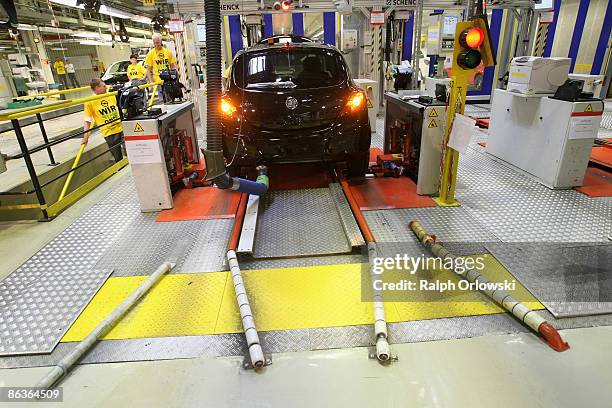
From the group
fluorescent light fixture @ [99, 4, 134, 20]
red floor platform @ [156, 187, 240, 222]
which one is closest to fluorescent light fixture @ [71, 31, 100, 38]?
fluorescent light fixture @ [99, 4, 134, 20]

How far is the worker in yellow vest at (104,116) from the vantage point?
5430 millimetres

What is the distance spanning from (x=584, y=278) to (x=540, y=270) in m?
0.29

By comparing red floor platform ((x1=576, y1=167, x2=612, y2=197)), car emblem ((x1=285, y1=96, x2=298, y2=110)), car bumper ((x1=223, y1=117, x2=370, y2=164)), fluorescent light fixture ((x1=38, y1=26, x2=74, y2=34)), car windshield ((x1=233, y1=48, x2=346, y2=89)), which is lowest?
red floor platform ((x1=576, y1=167, x2=612, y2=197))

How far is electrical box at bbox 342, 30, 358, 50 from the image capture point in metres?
9.07

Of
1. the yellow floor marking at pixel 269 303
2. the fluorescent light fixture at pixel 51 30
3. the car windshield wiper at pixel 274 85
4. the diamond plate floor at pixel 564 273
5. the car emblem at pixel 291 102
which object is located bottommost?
the yellow floor marking at pixel 269 303

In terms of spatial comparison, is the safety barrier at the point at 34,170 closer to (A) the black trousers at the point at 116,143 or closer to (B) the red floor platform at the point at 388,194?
(A) the black trousers at the point at 116,143

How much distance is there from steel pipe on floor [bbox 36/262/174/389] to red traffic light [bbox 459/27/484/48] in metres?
3.30

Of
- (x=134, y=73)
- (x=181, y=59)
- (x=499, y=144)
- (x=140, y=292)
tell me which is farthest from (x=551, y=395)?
(x=134, y=73)

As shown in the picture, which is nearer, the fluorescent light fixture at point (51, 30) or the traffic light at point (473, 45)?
the traffic light at point (473, 45)

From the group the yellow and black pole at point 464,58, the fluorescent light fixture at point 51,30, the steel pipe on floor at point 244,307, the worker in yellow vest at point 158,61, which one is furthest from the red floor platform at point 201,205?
the fluorescent light fixture at point 51,30

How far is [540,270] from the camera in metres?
2.93

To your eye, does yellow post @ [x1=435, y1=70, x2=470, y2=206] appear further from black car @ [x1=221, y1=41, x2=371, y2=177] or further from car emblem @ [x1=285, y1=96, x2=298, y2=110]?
car emblem @ [x1=285, y1=96, x2=298, y2=110]

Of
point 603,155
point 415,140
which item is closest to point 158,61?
point 415,140

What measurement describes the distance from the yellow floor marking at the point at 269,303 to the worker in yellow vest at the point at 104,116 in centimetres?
341
